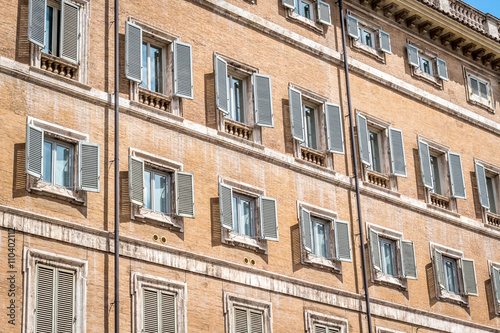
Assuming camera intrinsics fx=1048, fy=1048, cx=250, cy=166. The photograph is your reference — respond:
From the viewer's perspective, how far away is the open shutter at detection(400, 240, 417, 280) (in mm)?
33188

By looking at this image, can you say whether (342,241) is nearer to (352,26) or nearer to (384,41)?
(352,26)

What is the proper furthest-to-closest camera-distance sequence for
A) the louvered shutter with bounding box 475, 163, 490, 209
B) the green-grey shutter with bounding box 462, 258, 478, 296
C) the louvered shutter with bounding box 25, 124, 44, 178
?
the louvered shutter with bounding box 475, 163, 490, 209
the green-grey shutter with bounding box 462, 258, 478, 296
the louvered shutter with bounding box 25, 124, 44, 178

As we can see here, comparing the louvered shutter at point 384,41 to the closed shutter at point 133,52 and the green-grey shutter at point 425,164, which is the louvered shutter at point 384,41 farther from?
the closed shutter at point 133,52

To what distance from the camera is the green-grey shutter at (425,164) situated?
116 ft

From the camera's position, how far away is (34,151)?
24641 mm

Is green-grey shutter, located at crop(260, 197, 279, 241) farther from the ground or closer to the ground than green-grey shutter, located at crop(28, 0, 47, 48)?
closer to the ground

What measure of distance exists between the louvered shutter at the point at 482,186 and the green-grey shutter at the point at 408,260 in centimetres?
491

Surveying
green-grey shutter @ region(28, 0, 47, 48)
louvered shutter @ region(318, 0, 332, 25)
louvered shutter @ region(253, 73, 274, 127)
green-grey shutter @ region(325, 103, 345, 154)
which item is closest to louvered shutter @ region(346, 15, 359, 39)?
louvered shutter @ region(318, 0, 332, 25)

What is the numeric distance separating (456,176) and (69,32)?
52.2 feet

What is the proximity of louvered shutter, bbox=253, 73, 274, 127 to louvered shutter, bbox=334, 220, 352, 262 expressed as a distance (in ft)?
12.3

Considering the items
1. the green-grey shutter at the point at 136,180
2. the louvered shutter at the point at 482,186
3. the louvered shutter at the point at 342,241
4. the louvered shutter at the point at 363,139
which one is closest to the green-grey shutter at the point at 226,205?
the green-grey shutter at the point at 136,180

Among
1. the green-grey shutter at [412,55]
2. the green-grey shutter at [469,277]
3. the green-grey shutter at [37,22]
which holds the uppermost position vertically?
the green-grey shutter at [412,55]

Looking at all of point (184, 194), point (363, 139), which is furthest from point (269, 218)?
point (363, 139)

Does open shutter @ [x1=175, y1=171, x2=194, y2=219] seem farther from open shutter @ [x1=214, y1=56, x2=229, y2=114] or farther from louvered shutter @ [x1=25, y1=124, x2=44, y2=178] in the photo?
louvered shutter @ [x1=25, y1=124, x2=44, y2=178]
